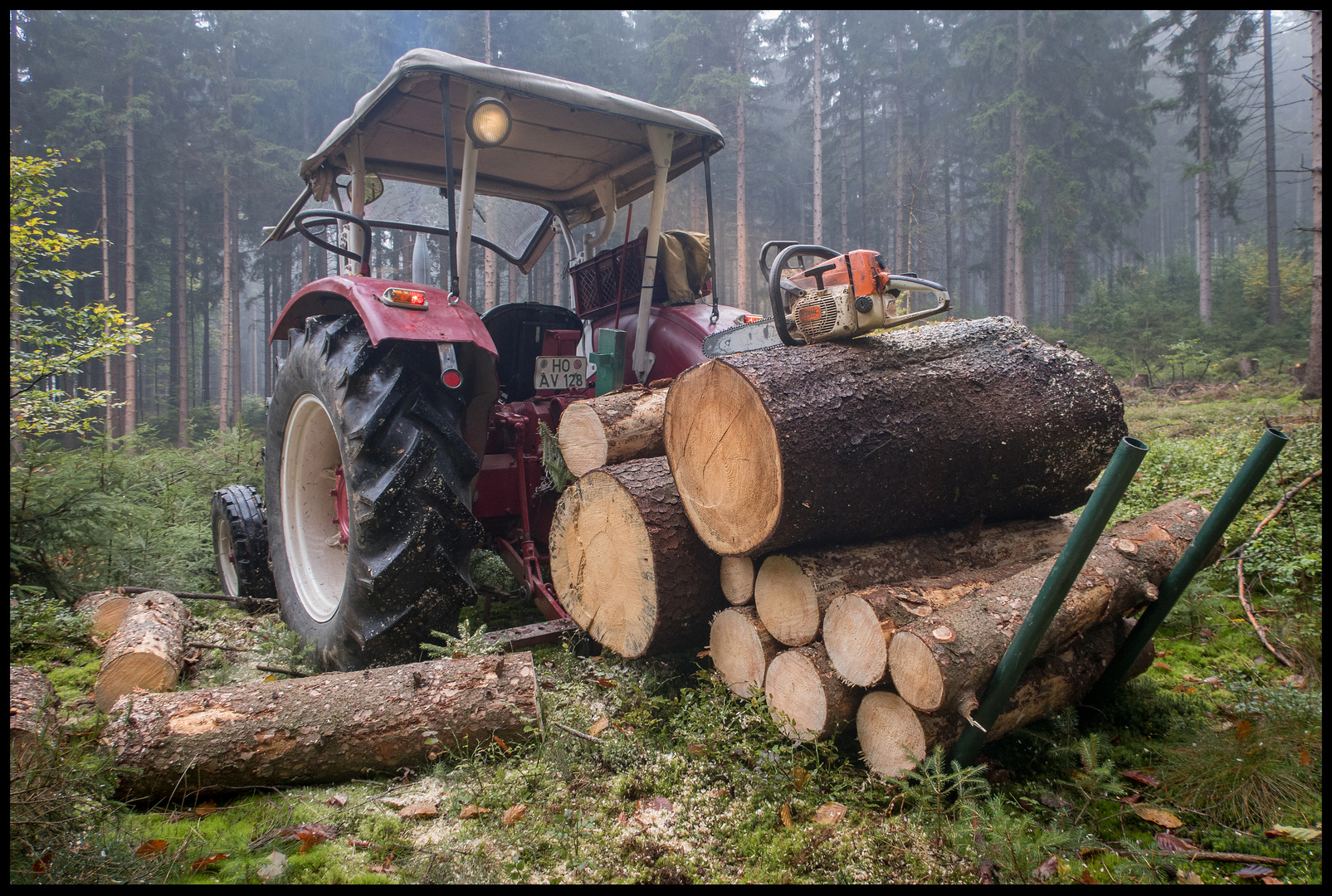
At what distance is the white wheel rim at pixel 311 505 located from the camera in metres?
3.52

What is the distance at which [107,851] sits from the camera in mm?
1648

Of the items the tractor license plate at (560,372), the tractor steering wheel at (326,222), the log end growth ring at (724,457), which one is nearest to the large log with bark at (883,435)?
the log end growth ring at (724,457)

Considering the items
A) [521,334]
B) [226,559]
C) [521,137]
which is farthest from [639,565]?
[226,559]

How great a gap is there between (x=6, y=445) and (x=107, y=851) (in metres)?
2.06

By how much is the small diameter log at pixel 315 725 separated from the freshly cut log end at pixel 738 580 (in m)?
0.79

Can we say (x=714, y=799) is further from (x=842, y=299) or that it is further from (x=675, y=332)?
(x=675, y=332)

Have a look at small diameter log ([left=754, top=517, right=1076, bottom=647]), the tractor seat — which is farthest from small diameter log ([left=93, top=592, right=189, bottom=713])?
small diameter log ([left=754, top=517, right=1076, bottom=647])

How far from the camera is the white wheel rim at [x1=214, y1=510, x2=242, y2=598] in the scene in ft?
14.7

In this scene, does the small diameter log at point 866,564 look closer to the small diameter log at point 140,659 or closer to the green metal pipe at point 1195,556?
the green metal pipe at point 1195,556

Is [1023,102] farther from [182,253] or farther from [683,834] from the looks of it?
[182,253]

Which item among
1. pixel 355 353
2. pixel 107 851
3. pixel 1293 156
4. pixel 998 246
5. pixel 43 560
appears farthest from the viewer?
pixel 1293 156

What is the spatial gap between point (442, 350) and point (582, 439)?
0.73 meters

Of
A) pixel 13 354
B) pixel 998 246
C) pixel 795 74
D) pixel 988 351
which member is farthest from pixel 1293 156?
pixel 13 354

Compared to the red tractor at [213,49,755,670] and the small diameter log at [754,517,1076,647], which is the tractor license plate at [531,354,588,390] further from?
the small diameter log at [754,517,1076,647]
